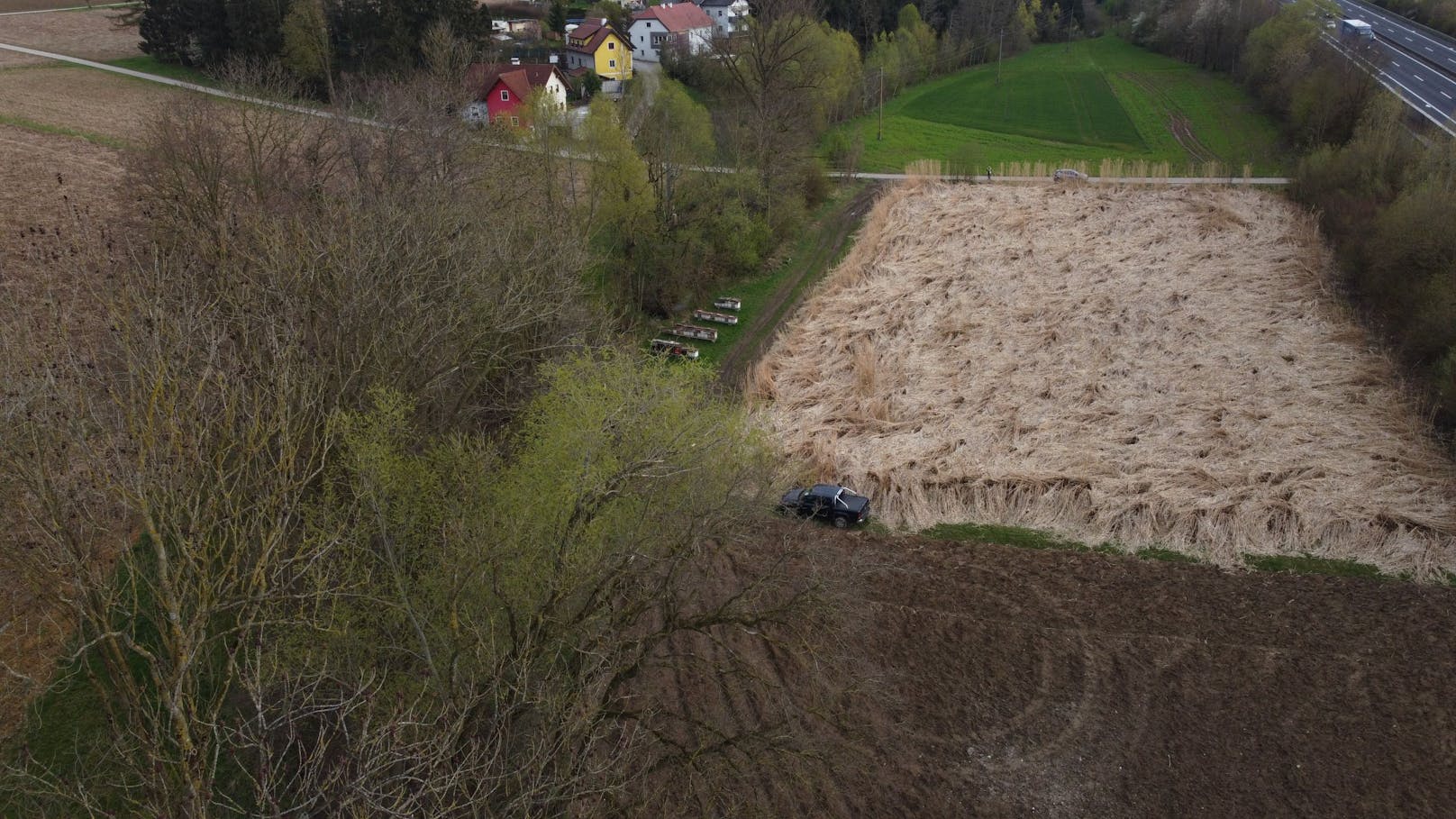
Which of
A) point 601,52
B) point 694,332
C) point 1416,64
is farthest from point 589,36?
point 1416,64

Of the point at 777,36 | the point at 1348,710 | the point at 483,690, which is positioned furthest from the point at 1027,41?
the point at 483,690

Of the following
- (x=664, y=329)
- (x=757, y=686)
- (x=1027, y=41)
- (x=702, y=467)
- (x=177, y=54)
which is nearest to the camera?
(x=702, y=467)

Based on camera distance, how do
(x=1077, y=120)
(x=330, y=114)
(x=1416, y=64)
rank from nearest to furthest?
1. (x=330, y=114)
2. (x=1416, y=64)
3. (x=1077, y=120)

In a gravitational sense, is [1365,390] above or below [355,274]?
below

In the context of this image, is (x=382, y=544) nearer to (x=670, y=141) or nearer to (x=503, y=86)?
(x=670, y=141)

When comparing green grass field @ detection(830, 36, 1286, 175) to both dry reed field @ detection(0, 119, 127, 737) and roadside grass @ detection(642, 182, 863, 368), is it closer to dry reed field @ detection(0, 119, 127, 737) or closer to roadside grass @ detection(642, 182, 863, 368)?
roadside grass @ detection(642, 182, 863, 368)

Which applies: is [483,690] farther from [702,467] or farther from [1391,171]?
[1391,171]

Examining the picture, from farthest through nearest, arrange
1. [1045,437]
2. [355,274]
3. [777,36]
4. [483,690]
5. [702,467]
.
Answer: [777,36] → [1045,437] → [355,274] → [702,467] → [483,690]
